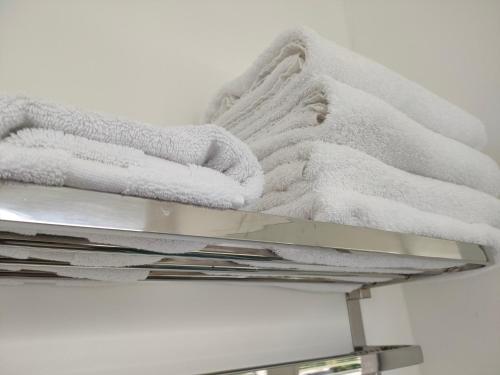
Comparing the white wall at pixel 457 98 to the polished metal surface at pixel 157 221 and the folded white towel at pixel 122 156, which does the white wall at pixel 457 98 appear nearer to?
the polished metal surface at pixel 157 221

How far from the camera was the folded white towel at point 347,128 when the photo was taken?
15.5 inches

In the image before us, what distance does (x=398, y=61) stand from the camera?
2.81 feet

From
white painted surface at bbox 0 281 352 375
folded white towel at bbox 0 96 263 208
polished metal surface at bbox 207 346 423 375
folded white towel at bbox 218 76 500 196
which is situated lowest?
polished metal surface at bbox 207 346 423 375

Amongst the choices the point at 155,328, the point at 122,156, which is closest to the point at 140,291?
the point at 155,328

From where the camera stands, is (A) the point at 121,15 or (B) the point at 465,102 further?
(B) the point at 465,102

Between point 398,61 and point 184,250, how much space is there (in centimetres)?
74

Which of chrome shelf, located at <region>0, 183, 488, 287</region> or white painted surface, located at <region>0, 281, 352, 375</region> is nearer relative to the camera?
chrome shelf, located at <region>0, 183, 488, 287</region>

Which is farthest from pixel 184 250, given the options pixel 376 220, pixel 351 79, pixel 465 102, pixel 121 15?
pixel 465 102

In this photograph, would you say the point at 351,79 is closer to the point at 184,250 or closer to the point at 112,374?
the point at 184,250

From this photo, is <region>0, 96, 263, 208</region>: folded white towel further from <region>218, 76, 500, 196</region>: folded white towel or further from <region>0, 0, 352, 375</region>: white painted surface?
<region>0, 0, 352, 375</region>: white painted surface

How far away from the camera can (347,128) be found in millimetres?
400

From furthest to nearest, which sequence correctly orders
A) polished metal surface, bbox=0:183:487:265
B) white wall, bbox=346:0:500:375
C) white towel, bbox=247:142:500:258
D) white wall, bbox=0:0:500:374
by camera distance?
white wall, bbox=346:0:500:375 < white wall, bbox=0:0:500:374 < white towel, bbox=247:142:500:258 < polished metal surface, bbox=0:183:487:265

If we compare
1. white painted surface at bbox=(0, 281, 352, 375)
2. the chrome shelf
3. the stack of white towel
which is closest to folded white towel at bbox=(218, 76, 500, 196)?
the stack of white towel

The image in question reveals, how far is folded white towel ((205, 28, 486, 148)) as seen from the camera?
0.43 m
